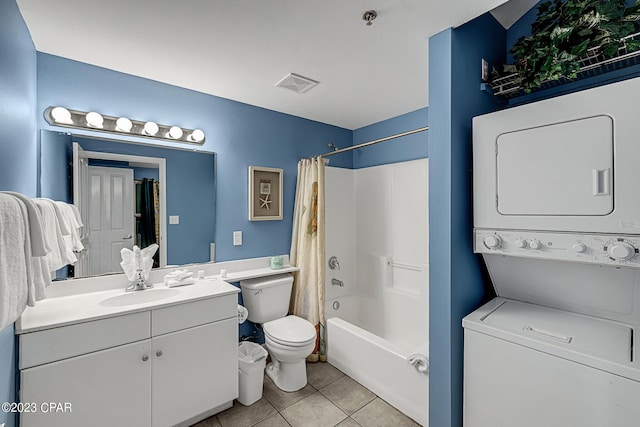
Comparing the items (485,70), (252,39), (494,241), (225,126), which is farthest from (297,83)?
(494,241)

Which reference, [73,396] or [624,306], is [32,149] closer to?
[73,396]

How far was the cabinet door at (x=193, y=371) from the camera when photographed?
5.39 ft

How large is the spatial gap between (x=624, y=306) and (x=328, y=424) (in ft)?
5.79

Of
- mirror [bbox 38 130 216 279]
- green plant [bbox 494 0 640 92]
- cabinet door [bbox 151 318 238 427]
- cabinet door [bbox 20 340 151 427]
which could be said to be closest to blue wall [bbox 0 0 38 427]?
cabinet door [bbox 20 340 151 427]

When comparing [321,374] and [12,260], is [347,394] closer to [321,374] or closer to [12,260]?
[321,374]

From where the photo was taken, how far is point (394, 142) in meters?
3.00

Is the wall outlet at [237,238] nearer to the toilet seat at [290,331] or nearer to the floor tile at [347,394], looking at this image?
the toilet seat at [290,331]

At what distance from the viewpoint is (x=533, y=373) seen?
3.98 ft

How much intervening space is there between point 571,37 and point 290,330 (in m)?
2.43

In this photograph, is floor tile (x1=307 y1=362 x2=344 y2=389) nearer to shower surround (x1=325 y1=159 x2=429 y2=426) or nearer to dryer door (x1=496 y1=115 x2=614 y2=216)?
shower surround (x1=325 y1=159 x2=429 y2=426)

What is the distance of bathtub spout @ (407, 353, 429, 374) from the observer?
175cm

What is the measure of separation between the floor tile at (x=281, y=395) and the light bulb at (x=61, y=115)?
2.37 meters

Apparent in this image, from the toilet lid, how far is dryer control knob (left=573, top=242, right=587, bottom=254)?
1691 millimetres

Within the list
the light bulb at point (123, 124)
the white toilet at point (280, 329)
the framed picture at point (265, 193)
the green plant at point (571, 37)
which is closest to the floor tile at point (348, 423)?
the white toilet at point (280, 329)
